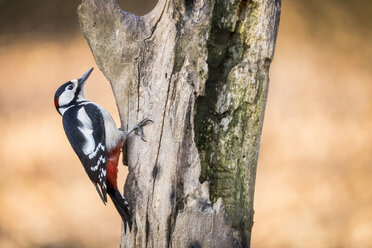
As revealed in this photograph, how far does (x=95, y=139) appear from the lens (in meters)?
2.52

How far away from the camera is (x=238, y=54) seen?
2.20 metres

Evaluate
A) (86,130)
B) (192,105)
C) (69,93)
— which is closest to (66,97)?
(69,93)

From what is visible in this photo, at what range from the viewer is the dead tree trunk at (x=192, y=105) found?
6.93ft

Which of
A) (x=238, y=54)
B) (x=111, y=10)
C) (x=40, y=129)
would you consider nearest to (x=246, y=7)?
(x=238, y=54)

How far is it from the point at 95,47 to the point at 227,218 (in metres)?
0.98

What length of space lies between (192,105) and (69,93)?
0.89m

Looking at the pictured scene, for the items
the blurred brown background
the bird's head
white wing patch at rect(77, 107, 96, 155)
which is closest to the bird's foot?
white wing patch at rect(77, 107, 96, 155)

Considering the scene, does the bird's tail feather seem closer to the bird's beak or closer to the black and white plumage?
the black and white plumage

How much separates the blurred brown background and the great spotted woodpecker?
1340mm

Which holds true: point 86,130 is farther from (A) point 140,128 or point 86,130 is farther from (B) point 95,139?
(A) point 140,128

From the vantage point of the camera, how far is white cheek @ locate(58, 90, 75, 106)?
2.67 meters

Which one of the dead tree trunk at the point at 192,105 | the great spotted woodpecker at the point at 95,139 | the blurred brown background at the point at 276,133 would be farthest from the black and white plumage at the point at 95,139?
the blurred brown background at the point at 276,133

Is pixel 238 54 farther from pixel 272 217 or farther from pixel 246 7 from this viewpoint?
pixel 272 217

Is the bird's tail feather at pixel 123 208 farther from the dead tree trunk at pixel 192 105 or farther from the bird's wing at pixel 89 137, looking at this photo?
the bird's wing at pixel 89 137
